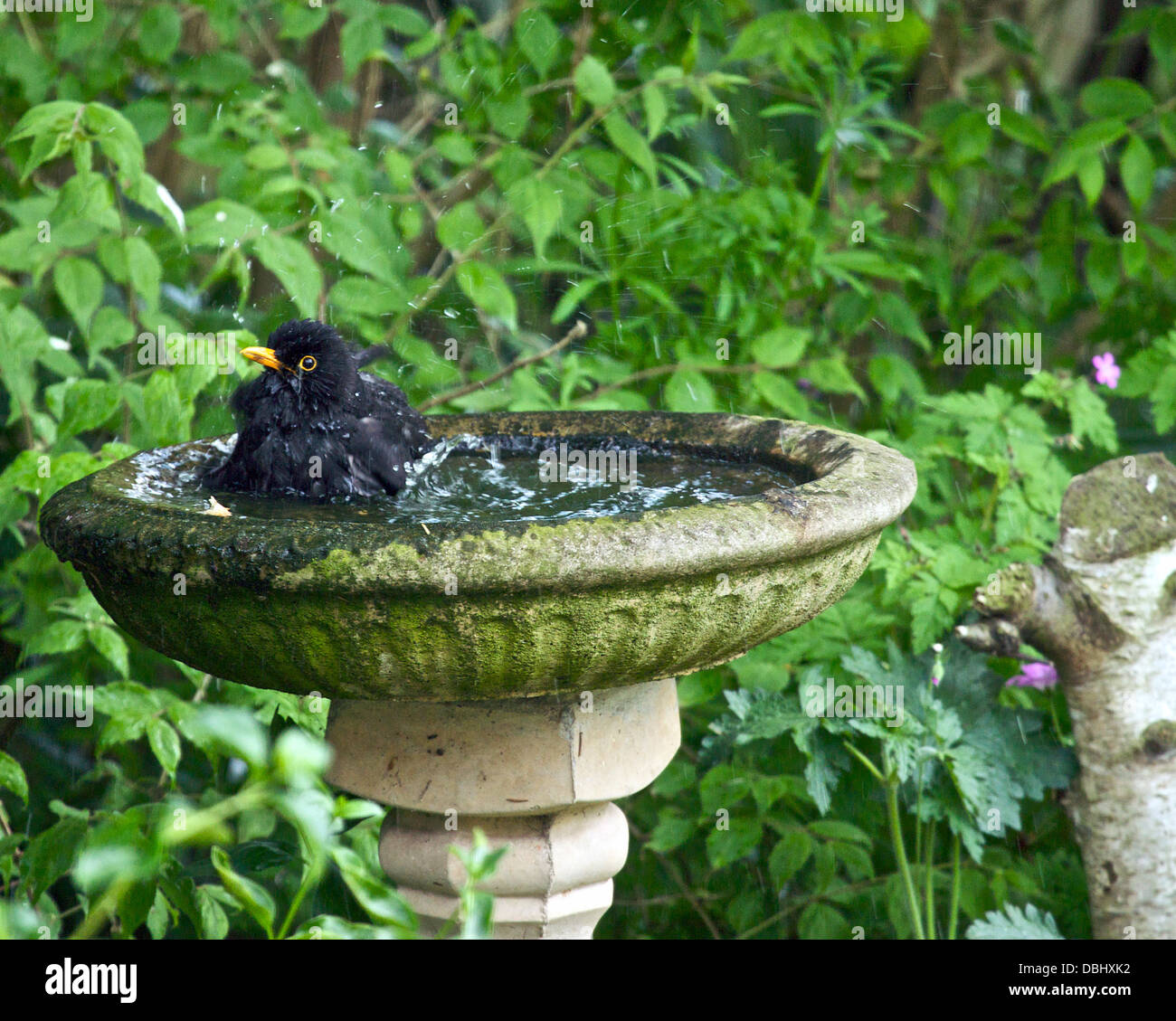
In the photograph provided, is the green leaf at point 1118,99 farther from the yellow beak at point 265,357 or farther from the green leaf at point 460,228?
the yellow beak at point 265,357

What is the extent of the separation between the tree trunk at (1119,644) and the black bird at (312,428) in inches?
50.5

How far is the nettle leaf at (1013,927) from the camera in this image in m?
2.45

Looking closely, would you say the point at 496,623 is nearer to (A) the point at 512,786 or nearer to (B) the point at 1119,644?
(A) the point at 512,786

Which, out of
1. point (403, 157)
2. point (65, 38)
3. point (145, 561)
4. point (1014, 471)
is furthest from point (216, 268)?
point (1014, 471)

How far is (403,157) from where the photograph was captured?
3340 mm

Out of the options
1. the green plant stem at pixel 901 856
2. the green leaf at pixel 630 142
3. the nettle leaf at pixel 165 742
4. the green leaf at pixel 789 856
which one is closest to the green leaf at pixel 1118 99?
the green leaf at pixel 630 142

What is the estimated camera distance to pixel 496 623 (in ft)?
5.34

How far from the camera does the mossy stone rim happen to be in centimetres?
158
